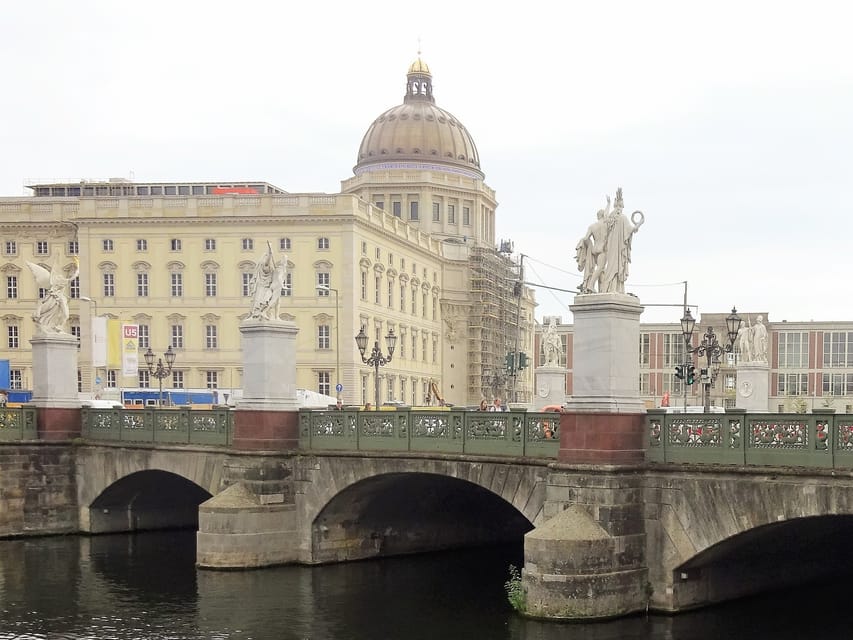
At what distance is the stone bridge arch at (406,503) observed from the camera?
26.2 m

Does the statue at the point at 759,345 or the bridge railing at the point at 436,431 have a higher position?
the statue at the point at 759,345

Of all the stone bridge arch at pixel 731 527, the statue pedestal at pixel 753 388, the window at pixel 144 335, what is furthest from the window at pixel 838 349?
the stone bridge arch at pixel 731 527

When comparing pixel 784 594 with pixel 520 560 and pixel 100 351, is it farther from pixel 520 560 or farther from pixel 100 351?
pixel 100 351

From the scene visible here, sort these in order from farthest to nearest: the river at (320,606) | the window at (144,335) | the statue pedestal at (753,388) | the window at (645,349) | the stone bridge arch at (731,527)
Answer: the window at (645,349), the window at (144,335), the statue pedestal at (753,388), the river at (320,606), the stone bridge arch at (731,527)

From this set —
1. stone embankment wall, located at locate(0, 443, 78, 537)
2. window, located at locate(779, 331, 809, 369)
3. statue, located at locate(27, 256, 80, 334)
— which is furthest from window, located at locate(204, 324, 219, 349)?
stone embankment wall, located at locate(0, 443, 78, 537)

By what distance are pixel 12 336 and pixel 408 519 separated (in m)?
65.4

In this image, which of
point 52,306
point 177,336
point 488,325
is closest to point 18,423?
point 52,306

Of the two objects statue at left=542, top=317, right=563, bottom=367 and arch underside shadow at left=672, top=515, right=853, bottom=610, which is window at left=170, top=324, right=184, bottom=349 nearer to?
statue at left=542, top=317, right=563, bottom=367

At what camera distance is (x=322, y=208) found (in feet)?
279

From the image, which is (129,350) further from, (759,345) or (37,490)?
(759,345)

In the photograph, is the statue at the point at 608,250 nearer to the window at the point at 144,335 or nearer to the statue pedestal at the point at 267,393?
the statue pedestal at the point at 267,393

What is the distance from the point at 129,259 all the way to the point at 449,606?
214 ft

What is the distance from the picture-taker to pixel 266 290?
104ft

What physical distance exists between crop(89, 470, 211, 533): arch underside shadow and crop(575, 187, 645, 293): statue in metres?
18.3
